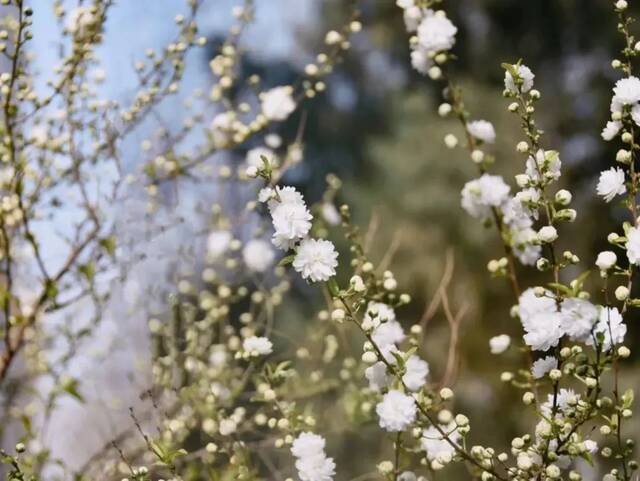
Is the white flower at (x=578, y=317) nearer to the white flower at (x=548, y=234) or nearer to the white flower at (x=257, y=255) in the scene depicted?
the white flower at (x=548, y=234)

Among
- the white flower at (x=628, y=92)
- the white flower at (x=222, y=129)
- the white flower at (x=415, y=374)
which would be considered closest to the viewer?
the white flower at (x=628, y=92)

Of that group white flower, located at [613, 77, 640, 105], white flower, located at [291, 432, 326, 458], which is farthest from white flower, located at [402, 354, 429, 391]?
white flower, located at [613, 77, 640, 105]

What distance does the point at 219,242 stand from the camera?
1551 mm

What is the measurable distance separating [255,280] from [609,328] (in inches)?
30.7

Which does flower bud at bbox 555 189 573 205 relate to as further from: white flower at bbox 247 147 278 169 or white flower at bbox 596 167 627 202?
white flower at bbox 247 147 278 169

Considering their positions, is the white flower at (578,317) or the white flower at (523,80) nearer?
the white flower at (578,317)

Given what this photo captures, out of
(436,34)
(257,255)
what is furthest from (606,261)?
(257,255)

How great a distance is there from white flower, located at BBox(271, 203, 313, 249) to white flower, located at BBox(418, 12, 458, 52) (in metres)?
0.41

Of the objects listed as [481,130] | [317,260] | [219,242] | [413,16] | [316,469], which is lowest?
[316,469]

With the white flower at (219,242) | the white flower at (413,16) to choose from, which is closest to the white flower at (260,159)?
the white flower at (219,242)

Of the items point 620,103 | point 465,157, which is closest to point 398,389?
point 620,103

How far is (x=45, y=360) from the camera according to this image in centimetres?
150

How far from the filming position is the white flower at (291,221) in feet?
2.30

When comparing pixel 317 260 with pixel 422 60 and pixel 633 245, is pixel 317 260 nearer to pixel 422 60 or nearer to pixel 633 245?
pixel 633 245
